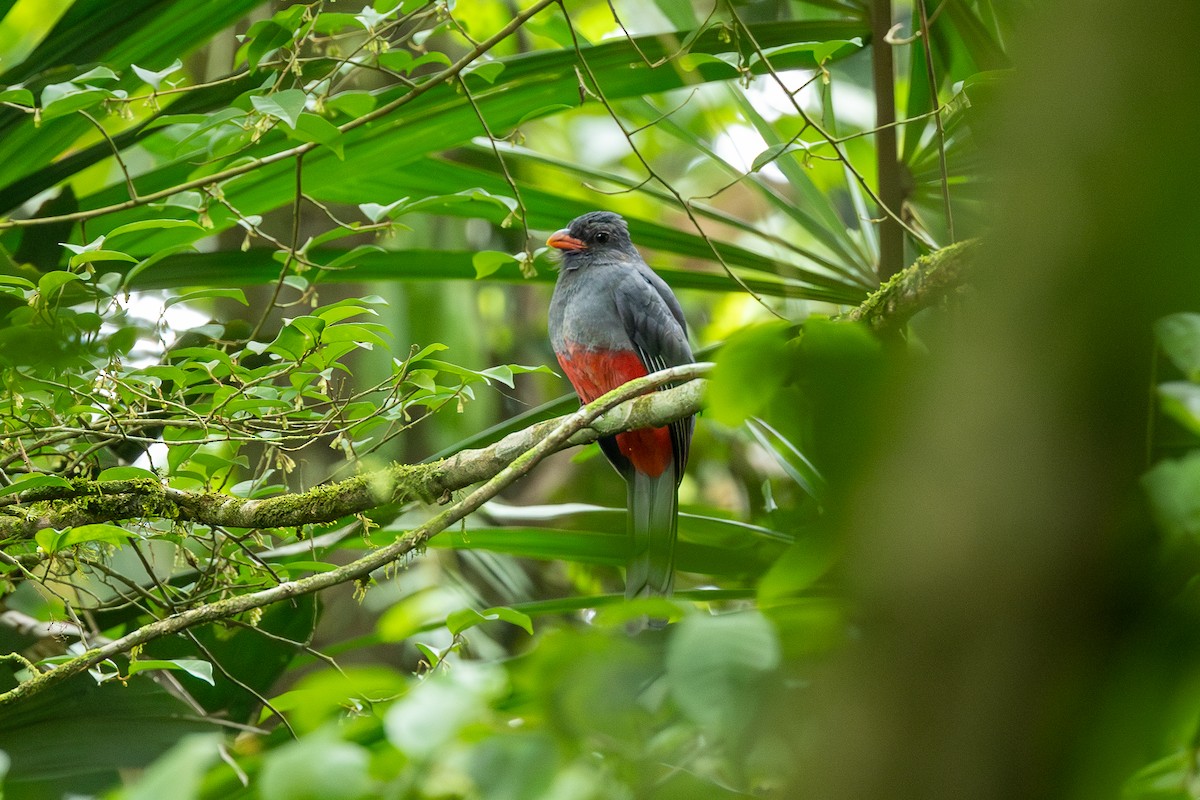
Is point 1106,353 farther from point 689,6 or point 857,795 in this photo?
point 689,6

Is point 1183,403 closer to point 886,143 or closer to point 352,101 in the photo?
point 352,101

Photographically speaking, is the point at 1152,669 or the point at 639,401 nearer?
the point at 1152,669

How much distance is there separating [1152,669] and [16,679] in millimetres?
2823

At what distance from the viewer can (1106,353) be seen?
0.39 m

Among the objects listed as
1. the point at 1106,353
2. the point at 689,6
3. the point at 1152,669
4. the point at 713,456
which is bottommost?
the point at 713,456

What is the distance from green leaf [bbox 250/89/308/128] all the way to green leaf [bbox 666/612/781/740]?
1782mm

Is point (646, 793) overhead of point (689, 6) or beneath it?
beneath

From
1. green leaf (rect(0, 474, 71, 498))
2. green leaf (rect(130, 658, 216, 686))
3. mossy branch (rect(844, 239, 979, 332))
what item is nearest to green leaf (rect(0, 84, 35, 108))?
green leaf (rect(0, 474, 71, 498))

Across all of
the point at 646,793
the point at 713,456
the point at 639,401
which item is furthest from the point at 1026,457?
the point at 713,456

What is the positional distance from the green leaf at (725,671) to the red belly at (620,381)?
353 centimetres

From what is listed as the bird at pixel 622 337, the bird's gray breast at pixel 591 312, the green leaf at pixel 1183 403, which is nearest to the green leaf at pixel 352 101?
the bird at pixel 622 337

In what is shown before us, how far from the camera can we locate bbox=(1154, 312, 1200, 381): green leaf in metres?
0.40

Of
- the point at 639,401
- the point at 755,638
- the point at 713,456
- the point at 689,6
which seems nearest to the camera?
the point at 755,638

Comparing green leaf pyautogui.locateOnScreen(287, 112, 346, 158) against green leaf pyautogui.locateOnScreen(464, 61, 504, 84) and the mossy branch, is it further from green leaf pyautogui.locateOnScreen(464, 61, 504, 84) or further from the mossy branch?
the mossy branch
